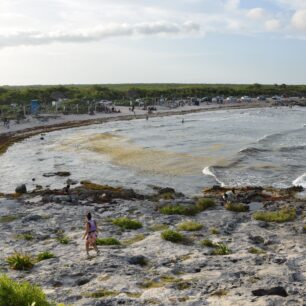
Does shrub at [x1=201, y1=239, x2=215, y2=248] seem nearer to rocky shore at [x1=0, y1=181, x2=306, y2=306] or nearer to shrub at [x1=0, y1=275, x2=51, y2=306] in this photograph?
rocky shore at [x1=0, y1=181, x2=306, y2=306]

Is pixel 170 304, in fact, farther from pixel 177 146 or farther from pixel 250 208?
pixel 177 146

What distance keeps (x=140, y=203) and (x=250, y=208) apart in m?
6.43

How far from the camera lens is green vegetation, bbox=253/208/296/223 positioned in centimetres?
2455

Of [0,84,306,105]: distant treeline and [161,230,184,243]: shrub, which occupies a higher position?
[0,84,306,105]: distant treeline

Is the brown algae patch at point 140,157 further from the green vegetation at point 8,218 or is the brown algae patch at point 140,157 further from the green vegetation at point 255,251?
the green vegetation at point 255,251

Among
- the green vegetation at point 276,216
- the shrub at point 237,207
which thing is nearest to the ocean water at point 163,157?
the shrub at point 237,207

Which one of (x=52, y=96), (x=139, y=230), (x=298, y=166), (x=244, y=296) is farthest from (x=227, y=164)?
(x=52, y=96)

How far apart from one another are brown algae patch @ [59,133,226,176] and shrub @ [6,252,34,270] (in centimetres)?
2317

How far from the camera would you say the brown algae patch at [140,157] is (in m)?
42.9

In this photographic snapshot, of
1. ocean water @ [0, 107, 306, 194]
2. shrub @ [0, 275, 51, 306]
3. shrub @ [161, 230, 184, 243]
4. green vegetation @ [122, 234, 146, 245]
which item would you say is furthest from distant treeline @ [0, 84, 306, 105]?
shrub @ [0, 275, 51, 306]

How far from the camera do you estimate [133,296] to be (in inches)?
580

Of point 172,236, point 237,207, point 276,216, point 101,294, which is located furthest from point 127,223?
A: point 101,294

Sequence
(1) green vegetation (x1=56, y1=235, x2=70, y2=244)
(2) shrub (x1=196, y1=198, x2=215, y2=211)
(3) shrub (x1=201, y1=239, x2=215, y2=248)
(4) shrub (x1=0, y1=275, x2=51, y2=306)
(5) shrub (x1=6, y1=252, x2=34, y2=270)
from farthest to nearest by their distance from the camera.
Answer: (2) shrub (x1=196, y1=198, x2=215, y2=211) → (1) green vegetation (x1=56, y1=235, x2=70, y2=244) → (3) shrub (x1=201, y1=239, x2=215, y2=248) → (5) shrub (x1=6, y1=252, x2=34, y2=270) → (4) shrub (x1=0, y1=275, x2=51, y2=306)

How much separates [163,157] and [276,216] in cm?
2526
